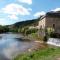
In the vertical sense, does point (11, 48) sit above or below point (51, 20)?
below

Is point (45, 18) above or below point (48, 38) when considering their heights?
above

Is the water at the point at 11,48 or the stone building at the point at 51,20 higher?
the stone building at the point at 51,20

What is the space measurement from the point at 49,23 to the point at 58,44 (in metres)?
21.0

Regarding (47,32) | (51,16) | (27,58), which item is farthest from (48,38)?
(27,58)

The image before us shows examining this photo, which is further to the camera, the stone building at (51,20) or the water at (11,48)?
the stone building at (51,20)

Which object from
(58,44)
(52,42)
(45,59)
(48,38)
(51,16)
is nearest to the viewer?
(45,59)

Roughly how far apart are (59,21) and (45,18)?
4470mm

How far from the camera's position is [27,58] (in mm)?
19109

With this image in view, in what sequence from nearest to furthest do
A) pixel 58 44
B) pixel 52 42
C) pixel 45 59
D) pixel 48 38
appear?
pixel 45 59
pixel 58 44
pixel 52 42
pixel 48 38

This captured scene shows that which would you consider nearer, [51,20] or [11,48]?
[11,48]

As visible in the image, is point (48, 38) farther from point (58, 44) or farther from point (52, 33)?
point (58, 44)

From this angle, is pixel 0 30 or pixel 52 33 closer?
pixel 52 33

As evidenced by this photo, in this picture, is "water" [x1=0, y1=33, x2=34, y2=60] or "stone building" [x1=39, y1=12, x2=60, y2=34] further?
A: "stone building" [x1=39, y1=12, x2=60, y2=34]

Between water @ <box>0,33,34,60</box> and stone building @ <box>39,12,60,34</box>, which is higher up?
stone building @ <box>39,12,60,34</box>
